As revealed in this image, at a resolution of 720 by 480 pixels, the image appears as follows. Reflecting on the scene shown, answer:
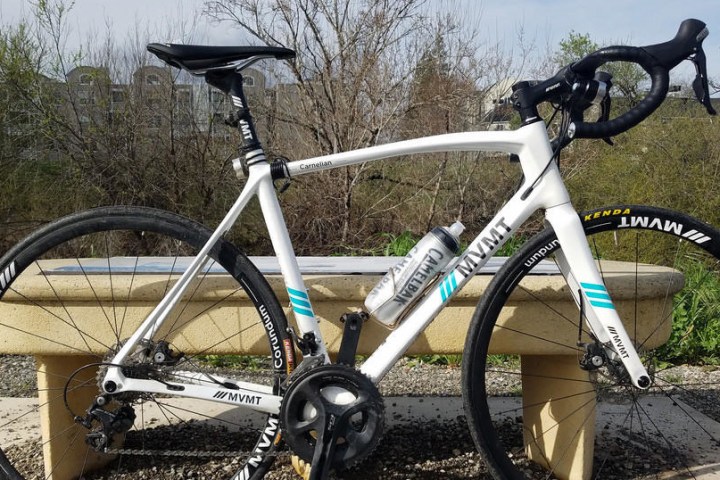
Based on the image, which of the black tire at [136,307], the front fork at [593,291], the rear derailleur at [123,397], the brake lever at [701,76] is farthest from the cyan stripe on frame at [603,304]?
the rear derailleur at [123,397]

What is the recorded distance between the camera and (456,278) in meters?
2.04

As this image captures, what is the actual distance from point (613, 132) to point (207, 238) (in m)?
1.32

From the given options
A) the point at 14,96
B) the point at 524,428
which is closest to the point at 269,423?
the point at 524,428

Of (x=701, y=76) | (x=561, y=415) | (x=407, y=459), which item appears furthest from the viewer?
(x=407, y=459)

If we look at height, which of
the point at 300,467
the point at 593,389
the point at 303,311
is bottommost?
the point at 300,467

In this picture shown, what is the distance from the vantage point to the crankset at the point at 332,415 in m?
1.97

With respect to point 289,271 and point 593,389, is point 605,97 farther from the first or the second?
point 289,271

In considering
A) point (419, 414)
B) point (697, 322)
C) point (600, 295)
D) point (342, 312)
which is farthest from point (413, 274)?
point (697, 322)

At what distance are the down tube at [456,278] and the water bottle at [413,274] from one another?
39 millimetres

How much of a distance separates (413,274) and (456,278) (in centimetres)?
14

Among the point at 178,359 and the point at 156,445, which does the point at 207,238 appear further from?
the point at 156,445

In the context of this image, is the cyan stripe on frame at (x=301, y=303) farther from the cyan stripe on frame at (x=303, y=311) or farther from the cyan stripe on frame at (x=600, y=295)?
the cyan stripe on frame at (x=600, y=295)

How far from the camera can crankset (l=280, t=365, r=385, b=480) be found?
1.97 m

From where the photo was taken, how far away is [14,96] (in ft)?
18.9
